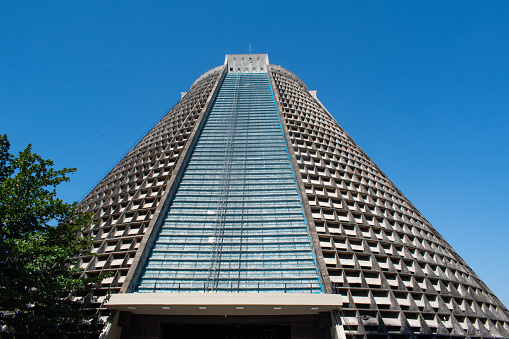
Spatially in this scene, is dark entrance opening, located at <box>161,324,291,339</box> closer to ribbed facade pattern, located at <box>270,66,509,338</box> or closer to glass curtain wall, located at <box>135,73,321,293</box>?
glass curtain wall, located at <box>135,73,321,293</box>

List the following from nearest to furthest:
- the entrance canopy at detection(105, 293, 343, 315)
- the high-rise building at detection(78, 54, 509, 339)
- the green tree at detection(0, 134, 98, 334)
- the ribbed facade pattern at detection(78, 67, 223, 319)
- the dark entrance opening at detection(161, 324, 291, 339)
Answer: the green tree at detection(0, 134, 98, 334) < the entrance canopy at detection(105, 293, 343, 315) < the high-rise building at detection(78, 54, 509, 339) < the ribbed facade pattern at detection(78, 67, 223, 319) < the dark entrance opening at detection(161, 324, 291, 339)

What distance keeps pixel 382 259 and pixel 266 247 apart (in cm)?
892

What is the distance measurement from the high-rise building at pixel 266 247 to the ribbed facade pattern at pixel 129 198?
0.13m

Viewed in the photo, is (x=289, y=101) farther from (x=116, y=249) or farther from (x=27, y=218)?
(x=27, y=218)

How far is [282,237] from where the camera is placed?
23.3 meters

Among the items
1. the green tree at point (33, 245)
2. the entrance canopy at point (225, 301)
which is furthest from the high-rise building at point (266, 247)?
the green tree at point (33, 245)

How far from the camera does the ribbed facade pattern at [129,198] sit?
70.4 ft

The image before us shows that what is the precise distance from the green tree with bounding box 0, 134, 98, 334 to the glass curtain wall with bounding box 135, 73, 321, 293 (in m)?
5.18

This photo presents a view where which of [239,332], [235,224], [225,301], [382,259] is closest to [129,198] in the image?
[235,224]

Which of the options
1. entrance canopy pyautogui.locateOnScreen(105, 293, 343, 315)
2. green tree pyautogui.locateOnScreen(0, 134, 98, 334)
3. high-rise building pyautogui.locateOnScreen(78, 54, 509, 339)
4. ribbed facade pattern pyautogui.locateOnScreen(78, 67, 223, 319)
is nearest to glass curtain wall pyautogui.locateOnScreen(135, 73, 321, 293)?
high-rise building pyautogui.locateOnScreen(78, 54, 509, 339)

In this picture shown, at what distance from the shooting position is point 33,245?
1416 centimetres

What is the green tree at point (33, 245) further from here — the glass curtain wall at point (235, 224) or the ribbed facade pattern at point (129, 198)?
the glass curtain wall at point (235, 224)

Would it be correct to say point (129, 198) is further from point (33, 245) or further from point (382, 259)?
point (382, 259)

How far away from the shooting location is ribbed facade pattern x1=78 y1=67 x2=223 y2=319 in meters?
21.5
